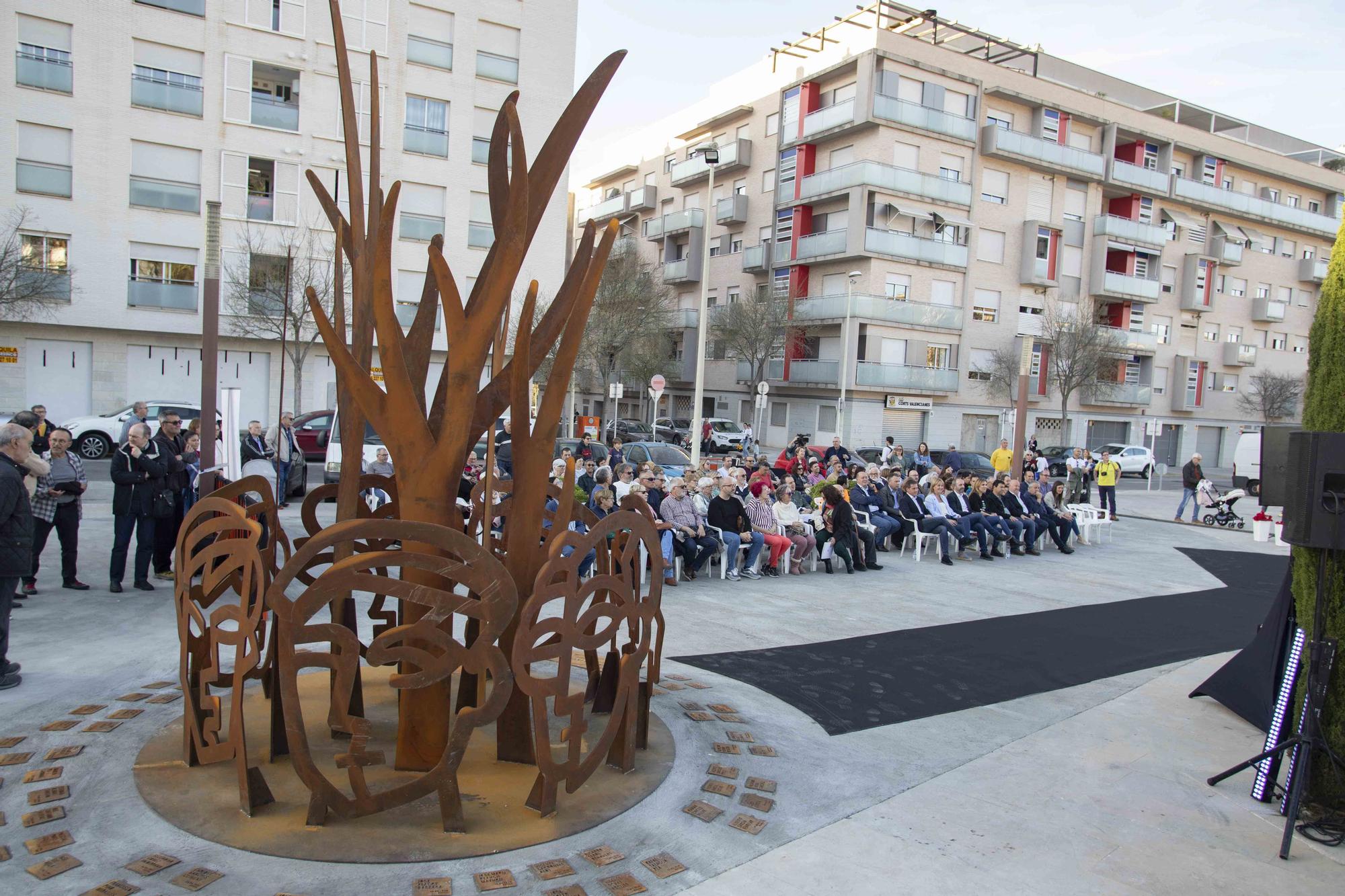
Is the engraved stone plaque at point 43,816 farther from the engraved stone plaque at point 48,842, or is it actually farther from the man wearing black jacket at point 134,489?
the man wearing black jacket at point 134,489

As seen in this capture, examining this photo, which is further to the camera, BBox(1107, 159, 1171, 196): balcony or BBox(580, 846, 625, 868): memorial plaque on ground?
BBox(1107, 159, 1171, 196): balcony

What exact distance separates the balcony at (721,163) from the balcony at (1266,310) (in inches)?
1193

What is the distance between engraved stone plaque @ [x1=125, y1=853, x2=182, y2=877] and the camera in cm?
368

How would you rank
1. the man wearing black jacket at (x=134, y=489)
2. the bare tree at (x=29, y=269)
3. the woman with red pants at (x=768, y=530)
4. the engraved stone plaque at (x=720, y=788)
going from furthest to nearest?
1. the bare tree at (x=29, y=269)
2. the woman with red pants at (x=768, y=530)
3. the man wearing black jacket at (x=134, y=489)
4. the engraved stone plaque at (x=720, y=788)

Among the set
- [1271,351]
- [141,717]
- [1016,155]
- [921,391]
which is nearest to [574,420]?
[921,391]

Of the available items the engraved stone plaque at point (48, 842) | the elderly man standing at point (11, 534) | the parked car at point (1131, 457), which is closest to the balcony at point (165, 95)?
the elderly man standing at point (11, 534)

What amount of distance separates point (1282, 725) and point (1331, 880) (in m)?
1.28

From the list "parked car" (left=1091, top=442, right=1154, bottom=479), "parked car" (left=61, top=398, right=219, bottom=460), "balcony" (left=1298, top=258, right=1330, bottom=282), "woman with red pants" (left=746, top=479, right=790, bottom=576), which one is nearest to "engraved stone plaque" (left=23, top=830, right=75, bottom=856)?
"woman with red pants" (left=746, top=479, right=790, bottom=576)

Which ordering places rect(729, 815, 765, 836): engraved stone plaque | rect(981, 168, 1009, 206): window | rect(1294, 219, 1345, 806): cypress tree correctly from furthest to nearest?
rect(981, 168, 1009, 206): window → rect(1294, 219, 1345, 806): cypress tree → rect(729, 815, 765, 836): engraved stone plaque

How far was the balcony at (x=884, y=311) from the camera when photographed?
116ft

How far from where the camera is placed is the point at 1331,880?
4348 millimetres

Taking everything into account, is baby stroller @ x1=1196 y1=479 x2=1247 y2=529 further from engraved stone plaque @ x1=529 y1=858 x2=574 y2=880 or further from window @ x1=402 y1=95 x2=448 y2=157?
window @ x1=402 y1=95 x2=448 y2=157

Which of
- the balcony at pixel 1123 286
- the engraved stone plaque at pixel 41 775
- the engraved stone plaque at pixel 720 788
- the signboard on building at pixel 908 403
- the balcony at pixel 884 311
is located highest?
the balcony at pixel 1123 286

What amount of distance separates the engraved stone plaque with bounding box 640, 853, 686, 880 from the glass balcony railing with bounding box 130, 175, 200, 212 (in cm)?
2888
